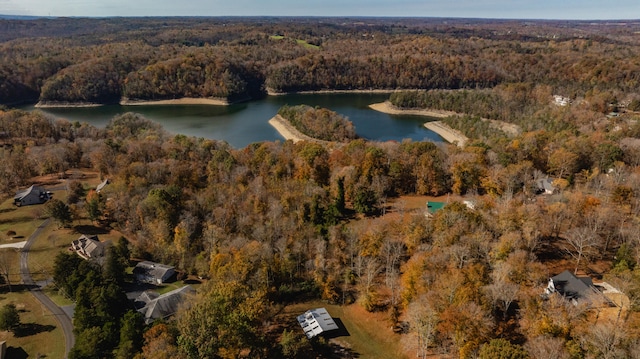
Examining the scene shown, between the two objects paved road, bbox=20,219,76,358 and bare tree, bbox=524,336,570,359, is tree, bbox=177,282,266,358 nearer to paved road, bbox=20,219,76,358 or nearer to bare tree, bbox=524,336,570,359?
paved road, bbox=20,219,76,358

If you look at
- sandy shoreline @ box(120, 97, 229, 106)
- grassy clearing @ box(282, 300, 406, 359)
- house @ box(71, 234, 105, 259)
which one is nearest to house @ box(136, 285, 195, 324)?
house @ box(71, 234, 105, 259)

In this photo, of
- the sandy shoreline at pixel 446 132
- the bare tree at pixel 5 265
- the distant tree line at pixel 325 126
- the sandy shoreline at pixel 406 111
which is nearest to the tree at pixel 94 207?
the bare tree at pixel 5 265

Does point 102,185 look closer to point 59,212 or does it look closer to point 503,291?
point 59,212

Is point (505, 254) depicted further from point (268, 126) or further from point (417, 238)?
point (268, 126)

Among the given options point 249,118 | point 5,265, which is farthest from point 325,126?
point 5,265

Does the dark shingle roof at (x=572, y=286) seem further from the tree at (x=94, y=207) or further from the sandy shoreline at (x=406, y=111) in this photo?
the sandy shoreline at (x=406, y=111)

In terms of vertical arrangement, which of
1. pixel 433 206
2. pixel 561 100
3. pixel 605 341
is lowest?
pixel 433 206

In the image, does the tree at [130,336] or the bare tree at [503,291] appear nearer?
the tree at [130,336]
